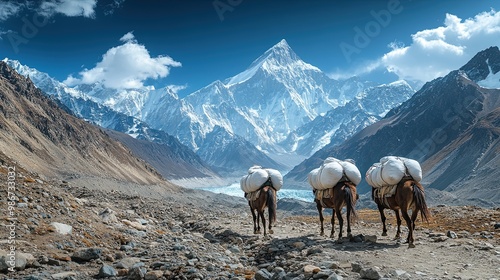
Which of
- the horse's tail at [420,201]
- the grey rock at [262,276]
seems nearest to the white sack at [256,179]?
the horse's tail at [420,201]

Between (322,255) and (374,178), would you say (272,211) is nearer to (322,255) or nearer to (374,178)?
(374,178)

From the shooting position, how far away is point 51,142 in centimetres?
12069

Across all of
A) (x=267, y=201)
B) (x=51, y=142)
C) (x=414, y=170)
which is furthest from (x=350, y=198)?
Result: (x=51, y=142)

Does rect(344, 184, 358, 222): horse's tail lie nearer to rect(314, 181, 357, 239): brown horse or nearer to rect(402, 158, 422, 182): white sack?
rect(314, 181, 357, 239): brown horse

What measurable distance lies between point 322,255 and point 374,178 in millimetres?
5221

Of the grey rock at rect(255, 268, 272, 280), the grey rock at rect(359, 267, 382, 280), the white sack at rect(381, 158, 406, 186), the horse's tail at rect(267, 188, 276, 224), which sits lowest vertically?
the grey rock at rect(255, 268, 272, 280)

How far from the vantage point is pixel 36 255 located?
9.68 m

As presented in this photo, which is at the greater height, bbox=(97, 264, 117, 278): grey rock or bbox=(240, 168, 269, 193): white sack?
bbox=(240, 168, 269, 193): white sack

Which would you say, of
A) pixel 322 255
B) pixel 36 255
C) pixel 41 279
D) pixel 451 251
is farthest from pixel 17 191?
pixel 451 251

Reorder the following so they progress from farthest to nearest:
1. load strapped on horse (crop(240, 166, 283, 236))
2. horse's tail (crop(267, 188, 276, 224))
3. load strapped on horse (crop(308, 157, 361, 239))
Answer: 1. load strapped on horse (crop(240, 166, 283, 236))
2. horse's tail (crop(267, 188, 276, 224))
3. load strapped on horse (crop(308, 157, 361, 239))

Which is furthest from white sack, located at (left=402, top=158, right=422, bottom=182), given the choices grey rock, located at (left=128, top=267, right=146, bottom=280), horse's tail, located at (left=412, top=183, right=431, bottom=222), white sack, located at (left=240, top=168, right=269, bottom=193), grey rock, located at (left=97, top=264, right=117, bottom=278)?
grey rock, located at (left=97, top=264, right=117, bottom=278)

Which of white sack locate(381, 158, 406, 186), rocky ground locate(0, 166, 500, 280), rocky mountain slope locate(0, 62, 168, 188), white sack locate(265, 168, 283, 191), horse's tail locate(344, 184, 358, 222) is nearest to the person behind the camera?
rocky ground locate(0, 166, 500, 280)

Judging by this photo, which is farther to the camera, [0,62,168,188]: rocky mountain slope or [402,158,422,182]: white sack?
[0,62,168,188]: rocky mountain slope

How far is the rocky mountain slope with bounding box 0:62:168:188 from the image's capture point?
322ft
